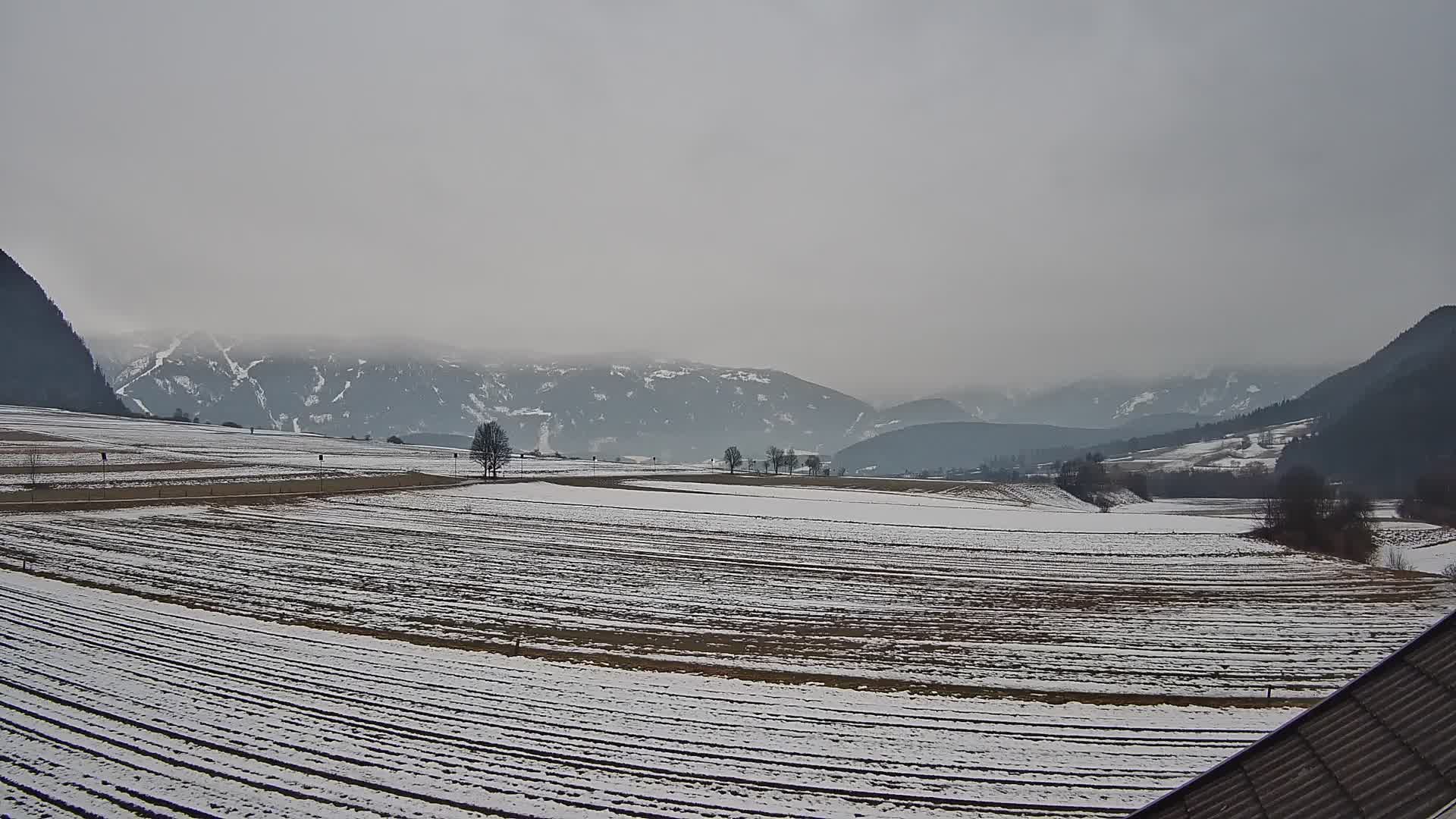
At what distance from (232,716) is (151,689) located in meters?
3.55

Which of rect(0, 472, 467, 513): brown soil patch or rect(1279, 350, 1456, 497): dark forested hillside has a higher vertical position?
rect(1279, 350, 1456, 497): dark forested hillside

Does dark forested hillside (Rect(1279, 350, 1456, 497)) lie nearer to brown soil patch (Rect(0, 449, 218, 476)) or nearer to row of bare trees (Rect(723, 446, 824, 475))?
row of bare trees (Rect(723, 446, 824, 475))

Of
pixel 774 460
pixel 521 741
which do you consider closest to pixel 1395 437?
pixel 774 460

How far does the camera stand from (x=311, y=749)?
49.2 feet

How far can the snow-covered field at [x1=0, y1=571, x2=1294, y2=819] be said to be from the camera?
13.2 m

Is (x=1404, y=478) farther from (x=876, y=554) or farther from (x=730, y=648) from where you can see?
(x=730, y=648)

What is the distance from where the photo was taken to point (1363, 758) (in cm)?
503

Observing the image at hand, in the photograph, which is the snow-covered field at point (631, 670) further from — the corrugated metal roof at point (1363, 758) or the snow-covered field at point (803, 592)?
the corrugated metal roof at point (1363, 758)

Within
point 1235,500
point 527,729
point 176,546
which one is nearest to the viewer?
point 527,729

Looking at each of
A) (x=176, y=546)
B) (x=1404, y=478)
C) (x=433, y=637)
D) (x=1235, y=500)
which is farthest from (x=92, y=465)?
(x=1404, y=478)

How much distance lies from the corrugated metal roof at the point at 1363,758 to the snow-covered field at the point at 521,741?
27.9ft

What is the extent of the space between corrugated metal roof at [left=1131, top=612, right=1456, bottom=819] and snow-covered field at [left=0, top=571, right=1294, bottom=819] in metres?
8.51

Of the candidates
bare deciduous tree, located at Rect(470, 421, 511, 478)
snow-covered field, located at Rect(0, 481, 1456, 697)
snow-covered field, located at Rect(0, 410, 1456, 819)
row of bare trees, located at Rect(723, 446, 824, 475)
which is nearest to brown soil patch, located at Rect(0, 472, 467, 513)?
snow-covered field, located at Rect(0, 481, 1456, 697)

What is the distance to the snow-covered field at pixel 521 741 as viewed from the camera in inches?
521
